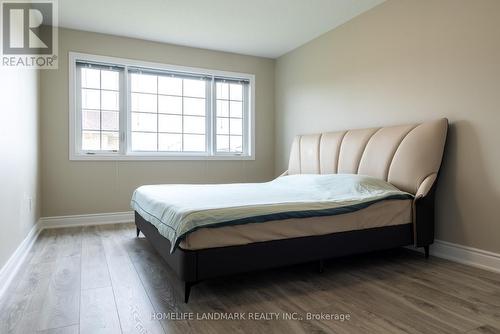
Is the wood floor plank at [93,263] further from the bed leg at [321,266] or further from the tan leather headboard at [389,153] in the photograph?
the tan leather headboard at [389,153]

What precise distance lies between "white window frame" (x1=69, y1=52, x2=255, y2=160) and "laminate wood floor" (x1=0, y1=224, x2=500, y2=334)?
1635 millimetres

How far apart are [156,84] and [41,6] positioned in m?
1.50

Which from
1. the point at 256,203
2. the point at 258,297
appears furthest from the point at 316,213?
the point at 258,297

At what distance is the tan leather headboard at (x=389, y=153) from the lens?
2.59 meters

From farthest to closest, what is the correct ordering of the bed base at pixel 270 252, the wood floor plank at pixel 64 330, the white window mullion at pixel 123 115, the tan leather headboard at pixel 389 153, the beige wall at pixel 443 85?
the white window mullion at pixel 123 115 → the tan leather headboard at pixel 389 153 → the beige wall at pixel 443 85 → the bed base at pixel 270 252 → the wood floor plank at pixel 64 330

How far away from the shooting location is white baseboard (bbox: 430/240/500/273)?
2375 mm

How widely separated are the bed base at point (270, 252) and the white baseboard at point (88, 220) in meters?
1.70

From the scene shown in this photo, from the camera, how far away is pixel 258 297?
1928mm

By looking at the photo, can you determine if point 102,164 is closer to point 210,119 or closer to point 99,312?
point 210,119

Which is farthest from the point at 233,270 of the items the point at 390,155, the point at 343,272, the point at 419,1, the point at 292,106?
the point at 292,106

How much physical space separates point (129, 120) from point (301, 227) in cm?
301

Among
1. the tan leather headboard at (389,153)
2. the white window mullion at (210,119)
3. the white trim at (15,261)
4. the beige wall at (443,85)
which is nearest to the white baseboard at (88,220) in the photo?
the white trim at (15,261)

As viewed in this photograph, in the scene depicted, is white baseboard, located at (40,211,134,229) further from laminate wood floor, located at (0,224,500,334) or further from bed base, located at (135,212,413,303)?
bed base, located at (135,212,413,303)

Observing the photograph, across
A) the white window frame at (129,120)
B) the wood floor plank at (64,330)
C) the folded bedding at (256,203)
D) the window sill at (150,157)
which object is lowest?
the wood floor plank at (64,330)
